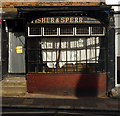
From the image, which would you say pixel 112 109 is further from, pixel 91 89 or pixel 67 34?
pixel 67 34

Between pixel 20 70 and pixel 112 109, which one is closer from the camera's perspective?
pixel 112 109

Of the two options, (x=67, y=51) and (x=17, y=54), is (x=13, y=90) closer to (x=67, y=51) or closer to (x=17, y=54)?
(x=17, y=54)

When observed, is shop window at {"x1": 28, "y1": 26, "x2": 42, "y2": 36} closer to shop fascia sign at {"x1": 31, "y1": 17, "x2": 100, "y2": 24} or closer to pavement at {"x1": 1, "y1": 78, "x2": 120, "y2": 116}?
shop fascia sign at {"x1": 31, "y1": 17, "x2": 100, "y2": 24}

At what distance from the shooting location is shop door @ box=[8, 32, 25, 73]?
11898 millimetres

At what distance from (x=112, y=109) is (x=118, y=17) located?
5322 millimetres

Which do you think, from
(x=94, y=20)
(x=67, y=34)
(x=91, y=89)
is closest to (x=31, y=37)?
(x=67, y=34)

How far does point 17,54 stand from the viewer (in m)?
11.9

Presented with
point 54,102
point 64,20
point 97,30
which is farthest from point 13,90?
point 97,30

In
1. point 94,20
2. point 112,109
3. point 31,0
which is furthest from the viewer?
point 31,0

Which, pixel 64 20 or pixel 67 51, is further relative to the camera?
pixel 67 51

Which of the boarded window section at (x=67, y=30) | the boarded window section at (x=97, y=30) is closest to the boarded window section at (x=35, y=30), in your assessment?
the boarded window section at (x=67, y=30)

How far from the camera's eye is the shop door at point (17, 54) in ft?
39.0

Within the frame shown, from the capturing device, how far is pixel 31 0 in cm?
1152

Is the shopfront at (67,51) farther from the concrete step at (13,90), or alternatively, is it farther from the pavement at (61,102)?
the pavement at (61,102)
